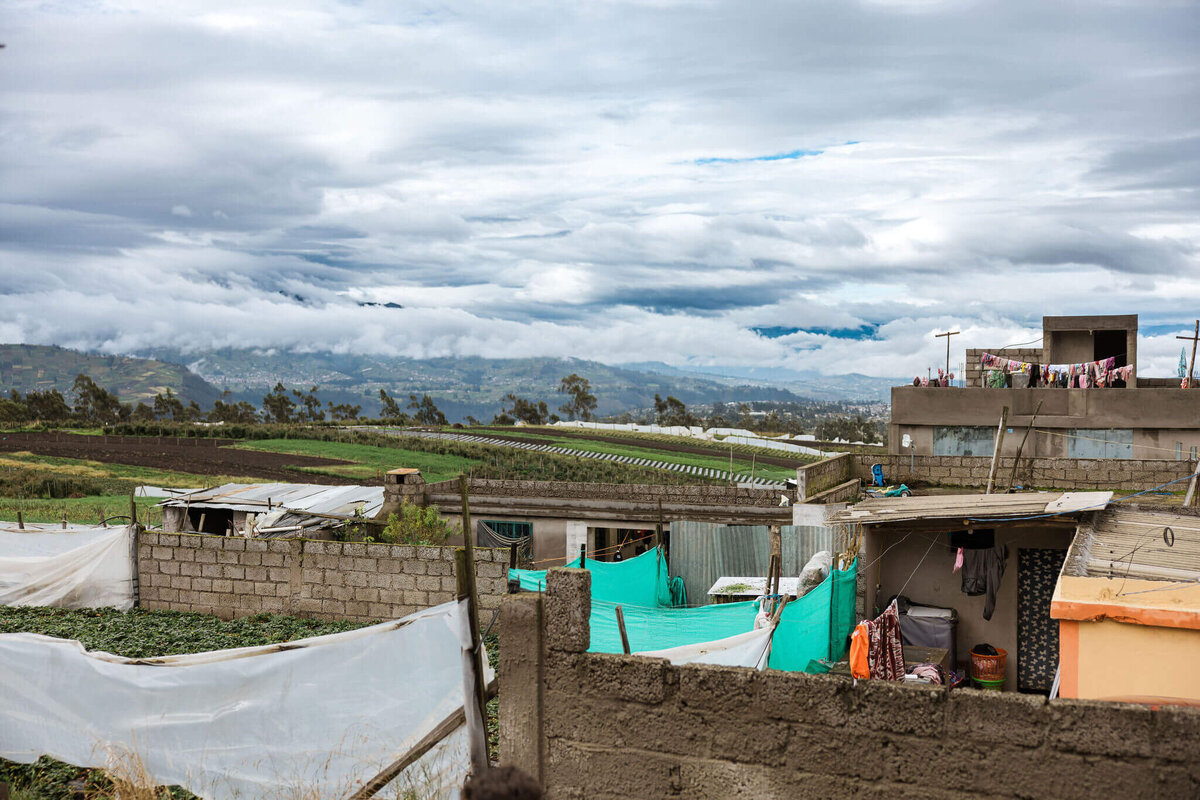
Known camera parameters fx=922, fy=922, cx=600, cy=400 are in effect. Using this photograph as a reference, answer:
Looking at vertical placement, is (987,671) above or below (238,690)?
below

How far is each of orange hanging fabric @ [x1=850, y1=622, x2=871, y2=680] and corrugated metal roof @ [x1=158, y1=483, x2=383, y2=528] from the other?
1413cm

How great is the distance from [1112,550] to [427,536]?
14.4 meters

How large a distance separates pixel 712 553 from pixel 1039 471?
304 inches

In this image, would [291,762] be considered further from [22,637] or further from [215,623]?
[215,623]

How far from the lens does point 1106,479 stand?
1933cm

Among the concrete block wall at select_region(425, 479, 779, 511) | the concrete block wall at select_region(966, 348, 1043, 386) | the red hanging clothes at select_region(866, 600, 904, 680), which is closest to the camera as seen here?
the red hanging clothes at select_region(866, 600, 904, 680)

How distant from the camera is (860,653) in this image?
10969 mm

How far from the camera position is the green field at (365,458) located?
49528 mm

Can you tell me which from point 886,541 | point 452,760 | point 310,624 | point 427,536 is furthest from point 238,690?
point 427,536

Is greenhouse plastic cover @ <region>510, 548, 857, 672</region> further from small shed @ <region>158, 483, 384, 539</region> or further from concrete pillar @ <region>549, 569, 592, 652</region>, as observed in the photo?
small shed @ <region>158, 483, 384, 539</region>

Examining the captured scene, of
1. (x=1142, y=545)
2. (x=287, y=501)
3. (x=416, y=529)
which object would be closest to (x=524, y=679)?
(x=1142, y=545)

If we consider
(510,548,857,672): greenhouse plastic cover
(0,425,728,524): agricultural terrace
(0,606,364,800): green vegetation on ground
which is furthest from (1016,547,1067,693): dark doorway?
(0,425,728,524): agricultural terrace

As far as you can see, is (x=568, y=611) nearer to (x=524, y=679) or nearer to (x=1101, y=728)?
(x=524, y=679)

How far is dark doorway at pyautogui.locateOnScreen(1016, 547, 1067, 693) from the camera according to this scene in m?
14.0
